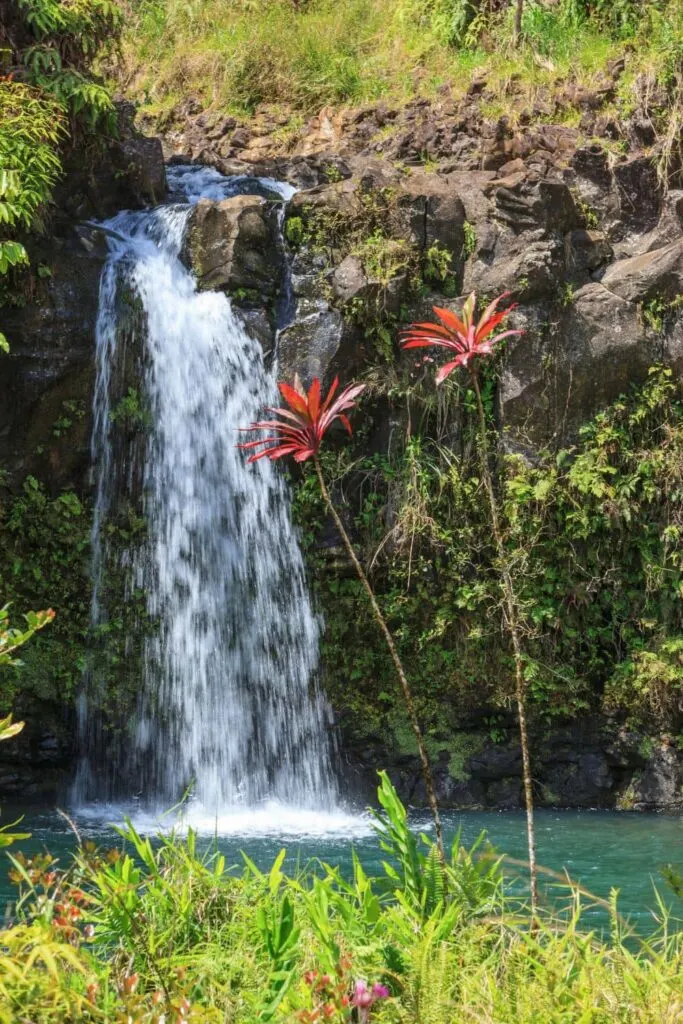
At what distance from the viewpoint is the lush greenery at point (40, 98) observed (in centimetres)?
732

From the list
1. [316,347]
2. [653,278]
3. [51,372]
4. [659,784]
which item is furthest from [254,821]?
[653,278]

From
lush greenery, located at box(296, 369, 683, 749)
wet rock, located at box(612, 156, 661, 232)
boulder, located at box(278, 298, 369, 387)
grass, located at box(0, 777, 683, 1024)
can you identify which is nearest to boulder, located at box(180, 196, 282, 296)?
boulder, located at box(278, 298, 369, 387)

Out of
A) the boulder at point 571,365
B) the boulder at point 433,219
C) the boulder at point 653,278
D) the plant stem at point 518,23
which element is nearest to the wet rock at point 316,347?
the boulder at point 433,219

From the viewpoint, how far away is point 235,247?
27.3 ft

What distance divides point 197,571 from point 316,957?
561 cm

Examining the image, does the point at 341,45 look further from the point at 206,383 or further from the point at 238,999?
the point at 238,999

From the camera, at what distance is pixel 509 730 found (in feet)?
26.2

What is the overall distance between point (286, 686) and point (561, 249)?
4276mm

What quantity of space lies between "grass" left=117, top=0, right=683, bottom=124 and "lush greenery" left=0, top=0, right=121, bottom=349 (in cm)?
364

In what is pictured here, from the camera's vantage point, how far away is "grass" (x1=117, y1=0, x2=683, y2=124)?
10.4 metres

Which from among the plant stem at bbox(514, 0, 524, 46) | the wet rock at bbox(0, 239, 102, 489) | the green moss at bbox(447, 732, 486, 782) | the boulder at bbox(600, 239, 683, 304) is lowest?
the green moss at bbox(447, 732, 486, 782)

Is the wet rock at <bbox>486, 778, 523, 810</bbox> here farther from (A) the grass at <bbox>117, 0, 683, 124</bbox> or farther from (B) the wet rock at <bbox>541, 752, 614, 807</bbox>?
(A) the grass at <bbox>117, 0, 683, 124</bbox>

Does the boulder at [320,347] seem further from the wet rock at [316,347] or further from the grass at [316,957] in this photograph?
the grass at [316,957]

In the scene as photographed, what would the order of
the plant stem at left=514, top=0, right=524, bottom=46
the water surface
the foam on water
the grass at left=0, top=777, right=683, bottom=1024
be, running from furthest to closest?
the plant stem at left=514, top=0, right=524, bottom=46, the foam on water, the water surface, the grass at left=0, top=777, right=683, bottom=1024
